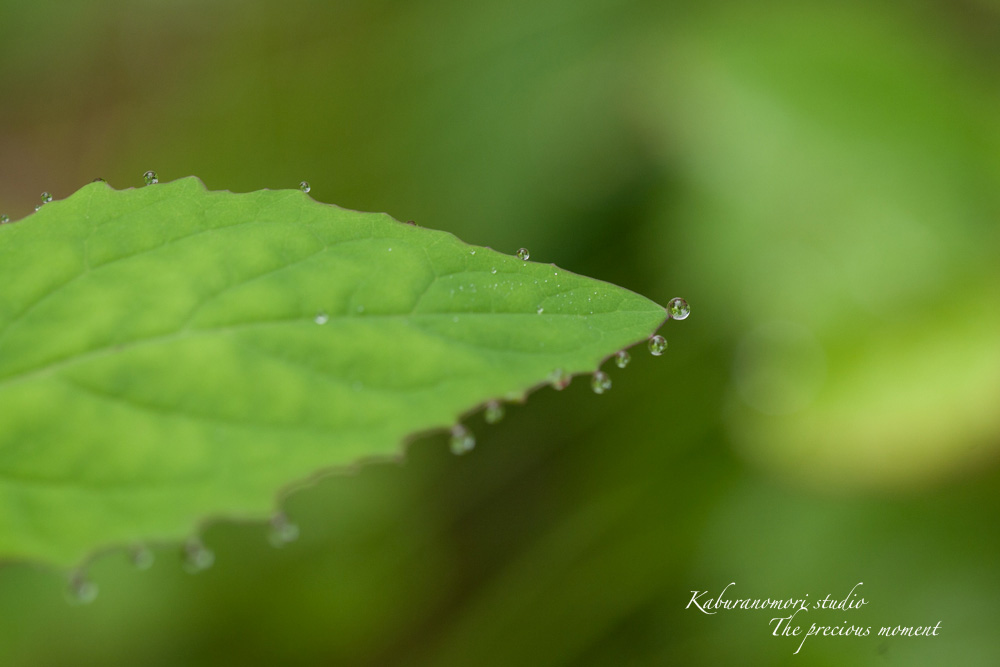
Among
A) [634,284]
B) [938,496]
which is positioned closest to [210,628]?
[634,284]

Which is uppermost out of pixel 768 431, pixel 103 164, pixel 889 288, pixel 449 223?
pixel 103 164

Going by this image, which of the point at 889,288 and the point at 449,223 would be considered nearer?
the point at 889,288

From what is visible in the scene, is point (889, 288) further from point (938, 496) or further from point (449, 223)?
point (449, 223)

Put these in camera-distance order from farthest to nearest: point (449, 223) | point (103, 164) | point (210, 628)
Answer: point (103, 164) → point (449, 223) → point (210, 628)

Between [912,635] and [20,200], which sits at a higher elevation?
[20,200]

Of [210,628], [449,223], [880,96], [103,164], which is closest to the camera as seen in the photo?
[210,628]

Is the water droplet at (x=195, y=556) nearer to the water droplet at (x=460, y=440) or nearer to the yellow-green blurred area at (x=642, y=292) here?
the water droplet at (x=460, y=440)
